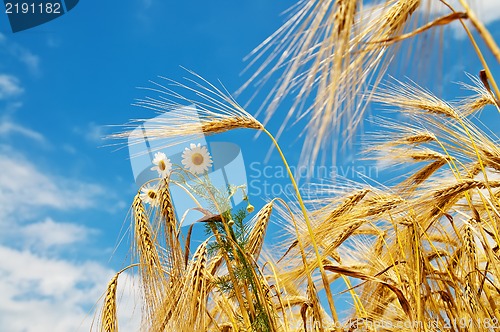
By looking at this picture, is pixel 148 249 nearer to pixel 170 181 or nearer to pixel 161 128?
pixel 170 181

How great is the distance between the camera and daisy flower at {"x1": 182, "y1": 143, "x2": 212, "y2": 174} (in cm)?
227

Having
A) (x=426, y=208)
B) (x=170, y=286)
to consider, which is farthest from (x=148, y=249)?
(x=426, y=208)

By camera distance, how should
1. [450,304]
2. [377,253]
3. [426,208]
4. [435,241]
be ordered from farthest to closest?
[435,241] → [377,253] → [450,304] → [426,208]

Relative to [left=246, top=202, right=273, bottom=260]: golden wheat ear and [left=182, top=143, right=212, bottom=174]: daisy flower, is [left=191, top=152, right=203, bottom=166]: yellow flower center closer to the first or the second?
[left=182, top=143, right=212, bottom=174]: daisy flower

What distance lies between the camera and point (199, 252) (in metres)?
1.89

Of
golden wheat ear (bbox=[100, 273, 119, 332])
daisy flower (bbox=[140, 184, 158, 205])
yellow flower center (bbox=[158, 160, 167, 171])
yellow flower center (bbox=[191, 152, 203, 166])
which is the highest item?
yellow flower center (bbox=[191, 152, 203, 166])

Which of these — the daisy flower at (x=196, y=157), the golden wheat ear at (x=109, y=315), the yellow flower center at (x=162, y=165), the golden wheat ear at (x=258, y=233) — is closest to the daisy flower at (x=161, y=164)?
the yellow flower center at (x=162, y=165)

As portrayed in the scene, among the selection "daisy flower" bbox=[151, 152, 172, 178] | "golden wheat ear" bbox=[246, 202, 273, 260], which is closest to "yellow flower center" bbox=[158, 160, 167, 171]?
"daisy flower" bbox=[151, 152, 172, 178]

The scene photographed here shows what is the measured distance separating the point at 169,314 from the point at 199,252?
0.76ft

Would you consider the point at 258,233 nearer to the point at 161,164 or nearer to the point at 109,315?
the point at 161,164

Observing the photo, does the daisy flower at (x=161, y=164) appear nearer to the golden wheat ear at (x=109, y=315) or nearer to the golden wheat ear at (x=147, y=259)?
the golden wheat ear at (x=147, y=259)

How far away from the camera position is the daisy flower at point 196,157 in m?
2.27

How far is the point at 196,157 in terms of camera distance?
2279mm

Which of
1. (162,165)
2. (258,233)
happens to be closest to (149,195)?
(162,165)
